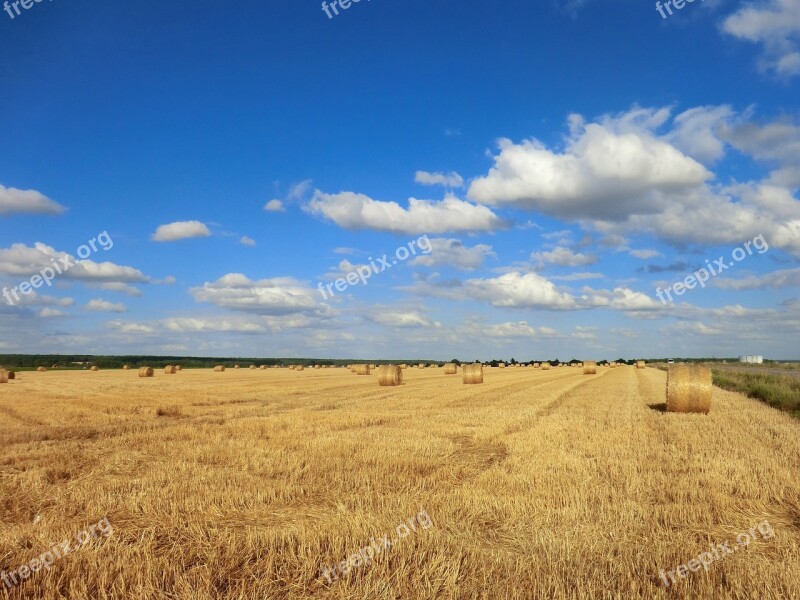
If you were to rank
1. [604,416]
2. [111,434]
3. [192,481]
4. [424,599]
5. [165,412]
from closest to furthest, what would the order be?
[424,599], [192,481], [111,434], [604,416], [165,412]

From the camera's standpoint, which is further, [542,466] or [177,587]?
[542,466]

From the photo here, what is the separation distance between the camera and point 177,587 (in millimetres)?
4938

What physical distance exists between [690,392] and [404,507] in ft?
49.0

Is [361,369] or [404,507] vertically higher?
[361,369]

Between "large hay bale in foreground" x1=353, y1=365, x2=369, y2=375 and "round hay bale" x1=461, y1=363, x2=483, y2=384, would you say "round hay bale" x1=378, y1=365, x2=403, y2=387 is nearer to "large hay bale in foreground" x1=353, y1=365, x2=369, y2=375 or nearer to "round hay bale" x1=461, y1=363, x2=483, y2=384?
"round hay bale" x1=461, y1=363, x2=483, y2=384

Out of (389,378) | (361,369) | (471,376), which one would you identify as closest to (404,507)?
(389,378)

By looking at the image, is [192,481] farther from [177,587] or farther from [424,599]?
[424,599]

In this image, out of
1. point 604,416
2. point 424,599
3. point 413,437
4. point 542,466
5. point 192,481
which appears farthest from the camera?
point 604,416

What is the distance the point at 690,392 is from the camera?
19.1 metres

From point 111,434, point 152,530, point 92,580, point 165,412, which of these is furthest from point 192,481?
point 165,412

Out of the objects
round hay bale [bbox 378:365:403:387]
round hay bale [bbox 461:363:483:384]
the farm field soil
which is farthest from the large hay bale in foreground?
the farm field soil

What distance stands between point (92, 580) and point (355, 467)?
17.3ft

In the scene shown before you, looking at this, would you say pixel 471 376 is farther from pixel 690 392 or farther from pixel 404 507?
pixel 404 507

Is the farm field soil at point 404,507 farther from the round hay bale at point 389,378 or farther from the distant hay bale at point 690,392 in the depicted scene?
the round hay bale at point 389,378
